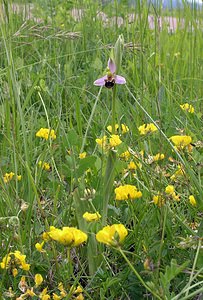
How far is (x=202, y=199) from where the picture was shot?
3.40 feet

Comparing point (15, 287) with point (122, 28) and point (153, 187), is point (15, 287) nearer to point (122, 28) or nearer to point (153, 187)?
point (153, 187)

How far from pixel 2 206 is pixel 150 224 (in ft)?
1.04

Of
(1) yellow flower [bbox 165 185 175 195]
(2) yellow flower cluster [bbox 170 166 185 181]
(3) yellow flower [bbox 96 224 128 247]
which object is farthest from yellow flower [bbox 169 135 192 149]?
(3) yellow flower [bbox 96 224 128 247]

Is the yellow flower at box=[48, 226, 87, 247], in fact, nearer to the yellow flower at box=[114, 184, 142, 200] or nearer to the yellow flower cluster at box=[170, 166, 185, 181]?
the yellow flower at box=[114, 184, 142, 200]

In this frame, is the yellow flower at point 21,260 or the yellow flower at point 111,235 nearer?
the yellow flower at point 111,235

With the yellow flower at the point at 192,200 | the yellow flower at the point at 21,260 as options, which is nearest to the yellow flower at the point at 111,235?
the yellow flower at the point at 21,260

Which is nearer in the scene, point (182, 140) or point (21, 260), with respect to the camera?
point (21, 260)

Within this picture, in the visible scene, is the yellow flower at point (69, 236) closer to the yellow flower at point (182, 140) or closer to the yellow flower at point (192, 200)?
the yellow flower at point (192, 200)

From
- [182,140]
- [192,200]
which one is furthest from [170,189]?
[182,140]

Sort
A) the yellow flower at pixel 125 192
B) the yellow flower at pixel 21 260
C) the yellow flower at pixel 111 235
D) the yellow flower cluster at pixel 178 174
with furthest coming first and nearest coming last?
the yellow flower cluster at pixel 178 174
the yellow flower at pixel 125 192
the yellow flower at pixel 21 260
the yellow flower at pixel 111 235

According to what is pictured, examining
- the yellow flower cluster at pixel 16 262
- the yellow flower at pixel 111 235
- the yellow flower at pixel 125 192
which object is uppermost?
the yellow flower at pixel 111 235

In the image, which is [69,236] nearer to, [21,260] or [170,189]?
[21,260]

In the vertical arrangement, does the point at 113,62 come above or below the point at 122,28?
above

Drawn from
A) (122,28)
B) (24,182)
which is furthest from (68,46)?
(24,182)
